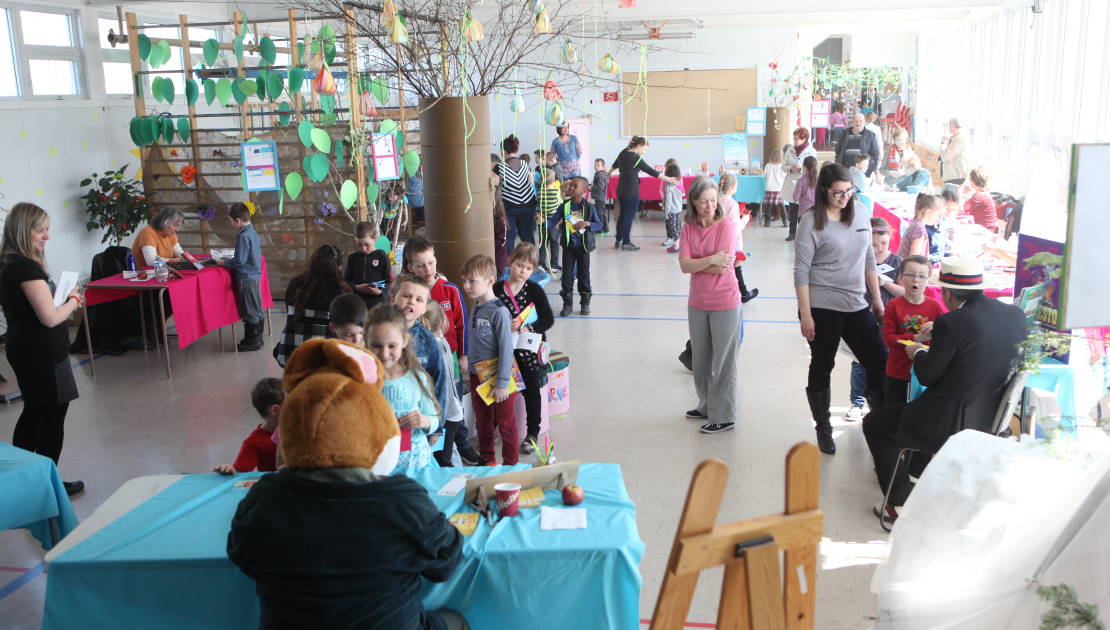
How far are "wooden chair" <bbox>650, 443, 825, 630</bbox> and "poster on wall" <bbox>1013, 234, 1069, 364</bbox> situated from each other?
2.31 metres

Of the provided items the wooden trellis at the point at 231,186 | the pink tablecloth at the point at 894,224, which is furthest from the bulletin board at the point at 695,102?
the wooden trellis at the point at 231,186

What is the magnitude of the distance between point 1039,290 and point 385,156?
Answer: 4775mm

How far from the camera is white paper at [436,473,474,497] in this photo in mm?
2797

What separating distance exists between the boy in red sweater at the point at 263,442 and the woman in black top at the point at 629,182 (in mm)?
7641

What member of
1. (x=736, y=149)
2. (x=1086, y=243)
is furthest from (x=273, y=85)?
(x=736, y=149)

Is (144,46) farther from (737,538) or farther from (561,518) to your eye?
(737,538)

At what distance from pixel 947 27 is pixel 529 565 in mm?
18560

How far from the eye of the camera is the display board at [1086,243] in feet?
8.15

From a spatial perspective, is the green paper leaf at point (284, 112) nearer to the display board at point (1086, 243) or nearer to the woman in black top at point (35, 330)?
the woman in black top at point (35, 330)

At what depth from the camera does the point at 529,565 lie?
2.40m

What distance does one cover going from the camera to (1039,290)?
396 cm

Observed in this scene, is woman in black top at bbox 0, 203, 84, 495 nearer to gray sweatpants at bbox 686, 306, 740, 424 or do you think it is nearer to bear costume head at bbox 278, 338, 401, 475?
bear costume head at bbox 278, 338, 401, 475

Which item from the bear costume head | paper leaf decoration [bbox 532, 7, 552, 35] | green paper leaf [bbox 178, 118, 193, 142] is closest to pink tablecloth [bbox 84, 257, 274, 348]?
green paper leaf [bbox 178, 118, 193, 142]

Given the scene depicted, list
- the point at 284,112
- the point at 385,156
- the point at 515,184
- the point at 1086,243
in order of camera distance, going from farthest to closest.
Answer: the point at 515,184, the point at 284,112, the point at 385,156, the point at 1086,243
